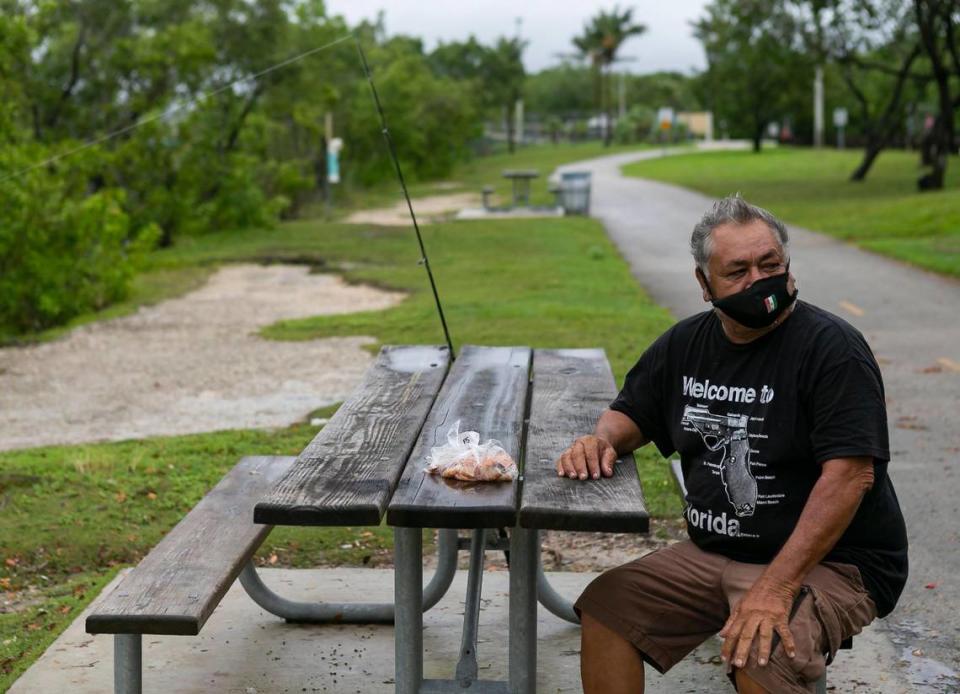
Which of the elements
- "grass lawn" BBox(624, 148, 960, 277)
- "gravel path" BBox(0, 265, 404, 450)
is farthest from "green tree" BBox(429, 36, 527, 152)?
"gravel path" BBox(0, 265, 404, 450)

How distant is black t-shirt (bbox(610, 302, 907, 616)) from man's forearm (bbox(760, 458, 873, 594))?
45 millimetres

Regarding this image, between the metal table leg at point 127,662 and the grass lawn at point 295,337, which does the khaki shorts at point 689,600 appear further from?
the grass lawn at point 295,337

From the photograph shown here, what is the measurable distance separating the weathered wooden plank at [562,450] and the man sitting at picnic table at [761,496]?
0.31ft

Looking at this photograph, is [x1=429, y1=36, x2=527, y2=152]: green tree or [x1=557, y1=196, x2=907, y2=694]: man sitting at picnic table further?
[x1=429, y1=36, x2=527, y2=152]: green tree

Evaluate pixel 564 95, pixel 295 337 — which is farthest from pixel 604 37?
pixel 295 337

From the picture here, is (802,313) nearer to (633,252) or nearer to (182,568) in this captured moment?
(182,568)

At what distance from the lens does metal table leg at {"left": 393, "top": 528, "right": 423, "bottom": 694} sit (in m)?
3.32

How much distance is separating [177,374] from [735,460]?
752 cm

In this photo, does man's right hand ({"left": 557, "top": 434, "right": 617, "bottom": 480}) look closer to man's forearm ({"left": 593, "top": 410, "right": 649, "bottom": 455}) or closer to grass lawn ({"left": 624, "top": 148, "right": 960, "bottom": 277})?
man's forearm ({"left": 593, "top": 410, "right": 649, "bottom": 455})

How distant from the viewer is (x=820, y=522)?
303 cm

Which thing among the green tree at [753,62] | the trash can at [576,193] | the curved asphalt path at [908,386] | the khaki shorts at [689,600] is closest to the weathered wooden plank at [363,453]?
the khaki shorts at [689,600]

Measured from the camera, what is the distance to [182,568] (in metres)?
3.56

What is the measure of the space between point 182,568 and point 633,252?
16528mm

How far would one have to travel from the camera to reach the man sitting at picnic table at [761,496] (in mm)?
3016
